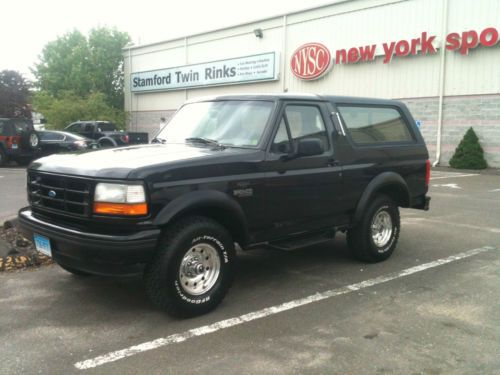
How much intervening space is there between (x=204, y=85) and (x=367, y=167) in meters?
23.4

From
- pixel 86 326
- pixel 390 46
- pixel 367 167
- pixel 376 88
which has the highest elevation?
pixel 390 46

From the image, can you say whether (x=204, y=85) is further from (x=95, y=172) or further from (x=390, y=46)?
(x=95, y=172)

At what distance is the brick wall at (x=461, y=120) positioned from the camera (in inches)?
683

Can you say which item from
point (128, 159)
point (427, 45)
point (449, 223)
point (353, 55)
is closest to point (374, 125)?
point (128, 159)

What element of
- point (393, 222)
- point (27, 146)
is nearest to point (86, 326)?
point (393, 222)

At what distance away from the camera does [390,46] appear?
19469mm

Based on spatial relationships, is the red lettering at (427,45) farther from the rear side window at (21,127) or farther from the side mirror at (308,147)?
the side mirror at (308,147)

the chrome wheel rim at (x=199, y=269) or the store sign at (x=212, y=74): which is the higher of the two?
the store sign at (x=212, y=74)

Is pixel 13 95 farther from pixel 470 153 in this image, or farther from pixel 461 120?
pixel 470 153

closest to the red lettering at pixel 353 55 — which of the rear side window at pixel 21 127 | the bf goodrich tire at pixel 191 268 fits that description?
the rear side window at pixel 21 127

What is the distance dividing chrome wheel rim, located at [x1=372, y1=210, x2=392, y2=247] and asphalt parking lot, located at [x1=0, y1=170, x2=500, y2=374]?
286mm

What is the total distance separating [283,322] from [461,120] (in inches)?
640

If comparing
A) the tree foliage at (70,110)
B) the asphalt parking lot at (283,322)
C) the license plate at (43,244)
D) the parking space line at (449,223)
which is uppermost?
the tree foliage at (70,110)

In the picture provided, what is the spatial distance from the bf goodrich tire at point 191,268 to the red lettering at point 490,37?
1568 centimetres
